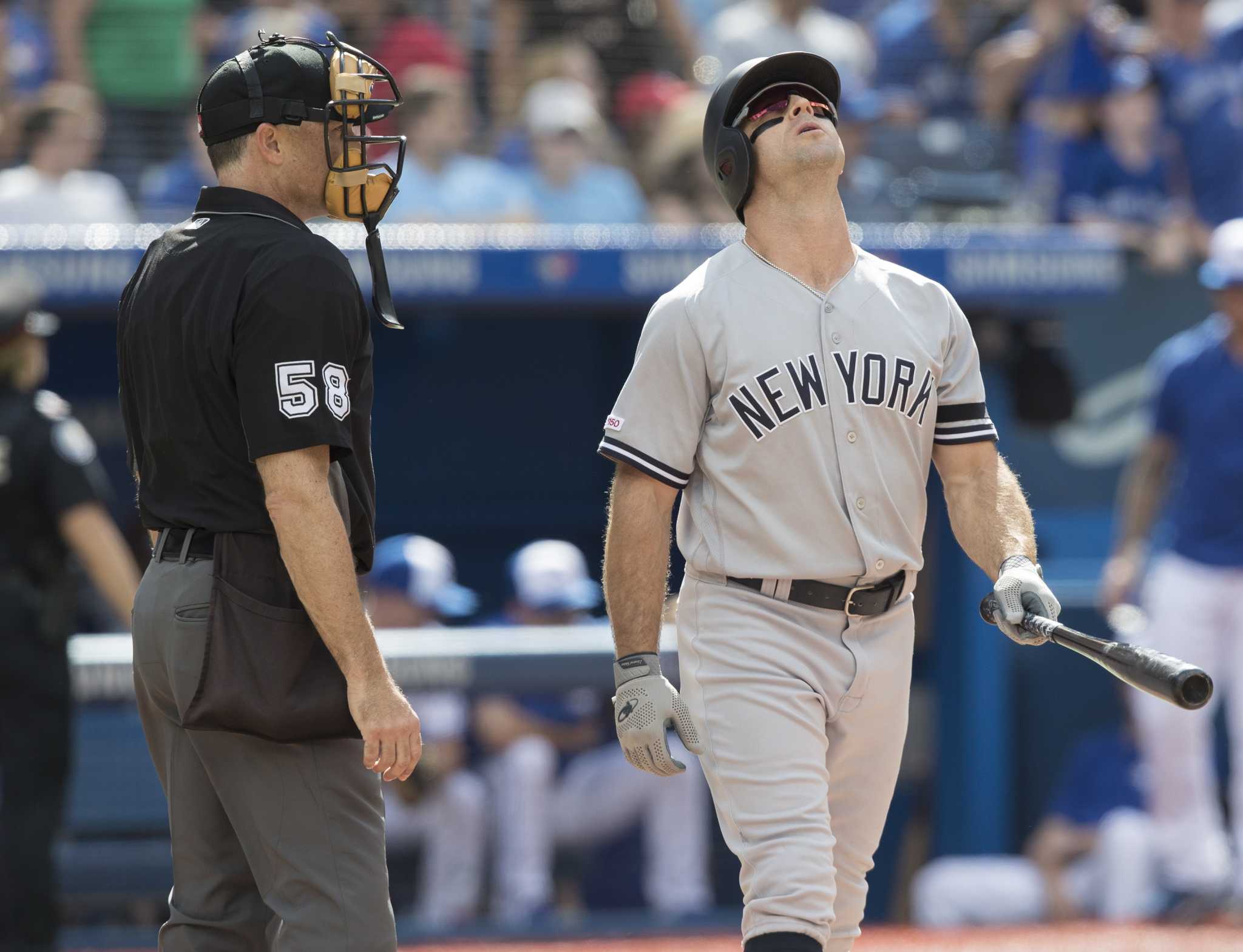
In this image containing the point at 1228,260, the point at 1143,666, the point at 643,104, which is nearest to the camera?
the point at 1143,666

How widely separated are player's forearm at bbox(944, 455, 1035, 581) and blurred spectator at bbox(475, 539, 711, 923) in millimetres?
2787

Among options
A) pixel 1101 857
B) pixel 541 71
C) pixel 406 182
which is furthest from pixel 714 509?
pixel 541 71

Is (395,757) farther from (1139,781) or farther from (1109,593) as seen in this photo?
(1139,781)

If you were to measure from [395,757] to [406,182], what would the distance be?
4.68m

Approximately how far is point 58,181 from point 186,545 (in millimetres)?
4312

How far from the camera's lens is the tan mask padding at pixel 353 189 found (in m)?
2.83

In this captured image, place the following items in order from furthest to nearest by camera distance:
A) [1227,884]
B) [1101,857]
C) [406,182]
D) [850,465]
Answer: [406,182] < [1101,857] < [1227,884] < [850,465]

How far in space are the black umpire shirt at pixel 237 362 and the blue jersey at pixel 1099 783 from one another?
4169 mm

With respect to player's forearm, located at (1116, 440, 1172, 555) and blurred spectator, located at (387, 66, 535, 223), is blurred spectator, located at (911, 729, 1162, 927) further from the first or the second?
blurred spectator, located at (387, 66, 535, 223)

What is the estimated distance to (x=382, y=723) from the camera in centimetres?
258

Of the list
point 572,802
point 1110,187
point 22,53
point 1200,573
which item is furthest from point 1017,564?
point 22,53

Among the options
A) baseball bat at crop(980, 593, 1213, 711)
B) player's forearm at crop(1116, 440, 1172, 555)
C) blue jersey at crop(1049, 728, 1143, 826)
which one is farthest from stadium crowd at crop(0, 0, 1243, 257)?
baseball bat at crop(980, 593, 1213, 711)

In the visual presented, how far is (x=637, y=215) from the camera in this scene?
7.16 m

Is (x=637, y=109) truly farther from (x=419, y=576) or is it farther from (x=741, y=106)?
(x=741, y=106)
